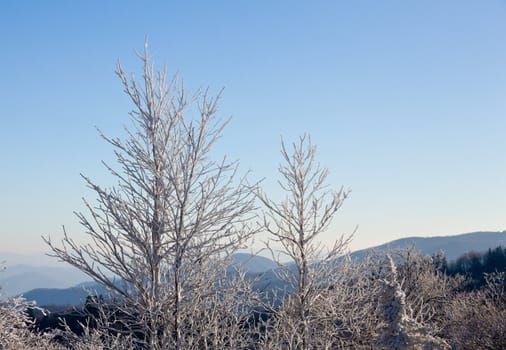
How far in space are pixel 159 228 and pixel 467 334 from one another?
53.7 ft

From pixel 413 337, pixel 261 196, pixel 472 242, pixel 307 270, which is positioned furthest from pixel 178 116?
pixel 472 242

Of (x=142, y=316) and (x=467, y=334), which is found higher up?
(x=142, y=316)

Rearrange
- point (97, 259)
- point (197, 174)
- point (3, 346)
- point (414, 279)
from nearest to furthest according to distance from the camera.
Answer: point (97, 259)
point (197, 174)
point (3, 346)
point (414, 279)

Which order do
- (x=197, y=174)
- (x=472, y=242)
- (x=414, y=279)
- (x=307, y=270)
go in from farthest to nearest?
(x=472, y=242) < (x=414, y=279) < (x=307, y=270) < (x=197, y=174)

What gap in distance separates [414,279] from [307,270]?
2079 centimetres

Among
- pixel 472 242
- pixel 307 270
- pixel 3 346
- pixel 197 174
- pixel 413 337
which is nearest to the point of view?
pixel 197 174

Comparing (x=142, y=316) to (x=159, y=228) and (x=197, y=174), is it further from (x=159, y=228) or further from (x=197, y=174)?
(x=197, y=174)

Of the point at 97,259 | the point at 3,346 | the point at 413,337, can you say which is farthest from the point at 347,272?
the point at 3,346

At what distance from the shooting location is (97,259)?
268 inches

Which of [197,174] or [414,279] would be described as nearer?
[197,174]

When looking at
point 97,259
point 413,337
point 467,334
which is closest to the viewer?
point 97,259

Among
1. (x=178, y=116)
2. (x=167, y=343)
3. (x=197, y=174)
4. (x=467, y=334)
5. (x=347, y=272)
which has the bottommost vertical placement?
(x=467, y=334)

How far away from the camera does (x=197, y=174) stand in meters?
7.35

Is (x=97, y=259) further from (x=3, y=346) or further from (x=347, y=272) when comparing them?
(x=3, y=346)
